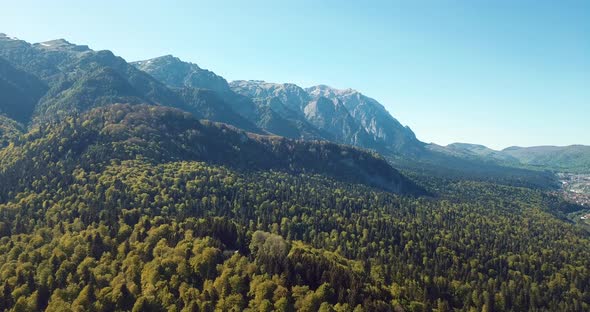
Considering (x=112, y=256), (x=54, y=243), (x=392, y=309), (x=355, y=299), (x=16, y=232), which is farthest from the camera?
(x=16, y=232)

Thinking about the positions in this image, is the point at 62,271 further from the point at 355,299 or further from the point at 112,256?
the point at 355,299

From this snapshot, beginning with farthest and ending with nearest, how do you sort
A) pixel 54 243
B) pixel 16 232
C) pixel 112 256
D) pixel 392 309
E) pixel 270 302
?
1. pixel 16 232
2. pixel 54 243
3. pixel 112 256
4. pixel 392 309
5. pixel 270 302

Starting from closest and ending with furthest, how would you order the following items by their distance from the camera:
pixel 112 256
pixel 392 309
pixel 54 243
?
pixel 392 309
pixel 112 256
pixel 54 243

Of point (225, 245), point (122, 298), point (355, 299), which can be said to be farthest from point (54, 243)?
point (355, 299)

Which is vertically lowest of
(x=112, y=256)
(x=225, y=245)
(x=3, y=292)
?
(x=3, y=292)

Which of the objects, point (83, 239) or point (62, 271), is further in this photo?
point (83, 239)

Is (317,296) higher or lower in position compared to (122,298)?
higher

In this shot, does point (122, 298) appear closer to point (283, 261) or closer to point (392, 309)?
point (283, 261)

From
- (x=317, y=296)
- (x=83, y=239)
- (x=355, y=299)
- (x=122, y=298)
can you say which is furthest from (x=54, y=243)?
(x=355, y=299)

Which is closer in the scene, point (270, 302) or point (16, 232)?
point (270, 302)
